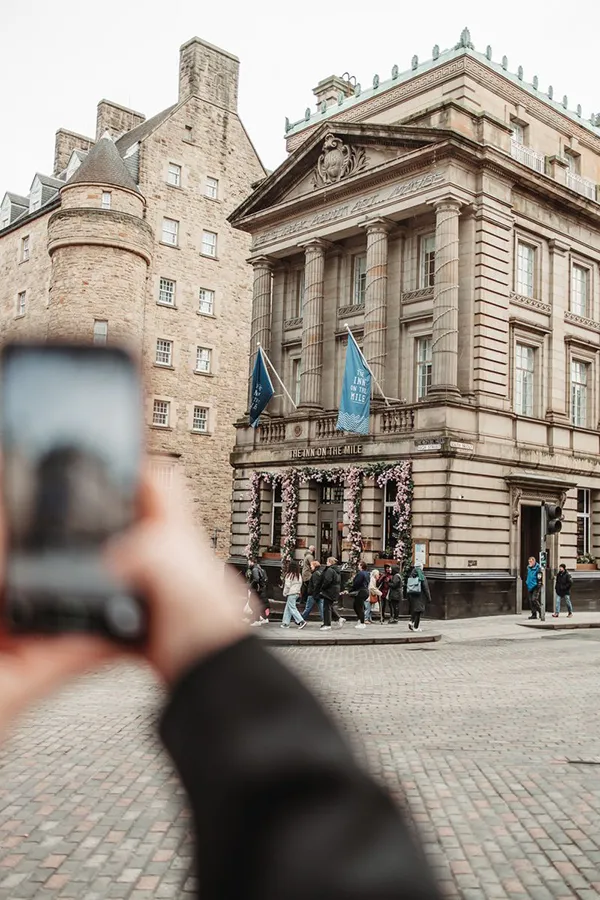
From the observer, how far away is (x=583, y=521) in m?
35.2

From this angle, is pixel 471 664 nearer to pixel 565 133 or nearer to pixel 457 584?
pixel 457 584

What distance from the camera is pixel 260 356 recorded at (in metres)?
33.4

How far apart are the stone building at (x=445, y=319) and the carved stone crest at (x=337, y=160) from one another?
73 mm

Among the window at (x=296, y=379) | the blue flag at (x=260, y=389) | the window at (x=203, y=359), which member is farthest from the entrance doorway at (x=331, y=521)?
the window at (x=203, y=359)

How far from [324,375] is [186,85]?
2366cm

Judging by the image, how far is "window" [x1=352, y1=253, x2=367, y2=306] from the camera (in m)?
36.0

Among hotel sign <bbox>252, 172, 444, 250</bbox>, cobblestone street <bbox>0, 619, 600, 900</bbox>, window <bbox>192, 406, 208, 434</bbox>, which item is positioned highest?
hotel sign <bbox>252, 172, 444, 250</bbox>

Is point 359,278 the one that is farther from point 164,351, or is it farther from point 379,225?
point 164,351

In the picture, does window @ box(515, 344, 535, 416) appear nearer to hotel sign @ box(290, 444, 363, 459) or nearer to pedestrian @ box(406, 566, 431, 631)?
hotel sign @ box(290, 444, 363, 459)

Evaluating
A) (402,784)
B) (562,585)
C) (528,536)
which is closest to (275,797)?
(402,784)

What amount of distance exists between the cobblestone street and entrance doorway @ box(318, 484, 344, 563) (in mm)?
19072

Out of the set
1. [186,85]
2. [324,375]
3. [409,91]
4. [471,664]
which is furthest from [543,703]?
[186,85]

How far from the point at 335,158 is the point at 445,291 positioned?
7.62m

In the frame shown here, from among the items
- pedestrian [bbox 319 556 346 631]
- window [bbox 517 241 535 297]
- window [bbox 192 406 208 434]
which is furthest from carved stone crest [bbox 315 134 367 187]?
window [bbox 192 406 208 434]
